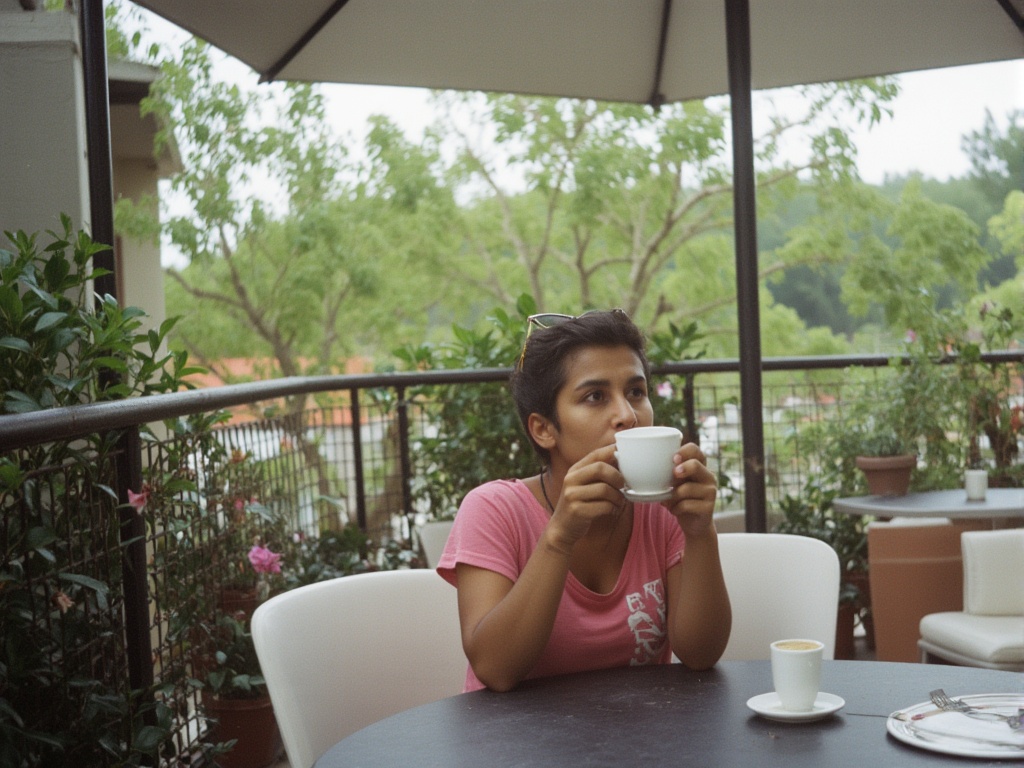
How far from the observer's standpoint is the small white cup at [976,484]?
11.5 feet

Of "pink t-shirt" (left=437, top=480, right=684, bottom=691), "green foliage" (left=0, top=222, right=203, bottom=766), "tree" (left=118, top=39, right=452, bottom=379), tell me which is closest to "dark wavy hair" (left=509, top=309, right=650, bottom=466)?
"pink t-shirt" (left=437, top=480, right=684, bottom=691)

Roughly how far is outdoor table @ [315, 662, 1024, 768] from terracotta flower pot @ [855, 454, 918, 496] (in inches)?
101

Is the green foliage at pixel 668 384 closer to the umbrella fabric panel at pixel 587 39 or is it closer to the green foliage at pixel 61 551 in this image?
the umbrella fabric panel at pixel 587 39

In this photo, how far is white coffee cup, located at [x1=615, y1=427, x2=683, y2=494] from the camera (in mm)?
1301

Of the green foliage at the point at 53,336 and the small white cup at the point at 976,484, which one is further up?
the green foliage at the point at 53,336

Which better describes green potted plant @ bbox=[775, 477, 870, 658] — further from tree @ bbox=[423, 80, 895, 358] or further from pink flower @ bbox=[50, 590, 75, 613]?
tree @ bbox=[423, 80, 895, 358]

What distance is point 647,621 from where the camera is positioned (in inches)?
62.6

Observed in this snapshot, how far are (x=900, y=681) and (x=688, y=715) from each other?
0.29 meters

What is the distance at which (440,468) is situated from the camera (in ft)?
14.3

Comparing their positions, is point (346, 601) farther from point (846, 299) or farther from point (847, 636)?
point (846, 299)

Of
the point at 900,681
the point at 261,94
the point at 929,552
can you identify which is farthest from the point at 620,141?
the point at 900,681

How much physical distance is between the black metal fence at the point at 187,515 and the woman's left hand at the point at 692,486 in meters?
0.88

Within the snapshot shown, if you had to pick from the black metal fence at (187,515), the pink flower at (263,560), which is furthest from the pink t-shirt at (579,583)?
the pink flower at (263,560)

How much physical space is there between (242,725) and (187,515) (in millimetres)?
656
